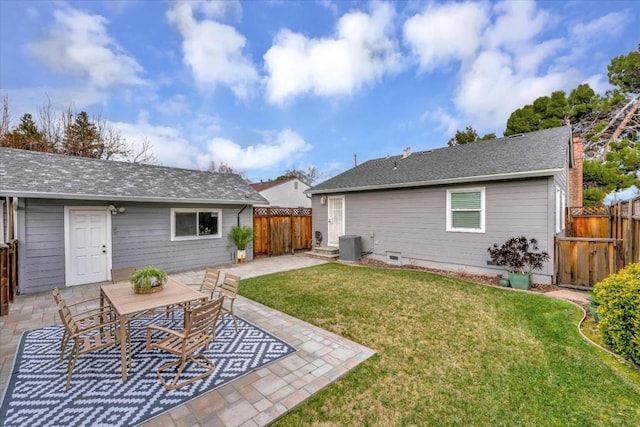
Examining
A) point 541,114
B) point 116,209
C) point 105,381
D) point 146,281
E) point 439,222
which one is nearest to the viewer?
point 105,381

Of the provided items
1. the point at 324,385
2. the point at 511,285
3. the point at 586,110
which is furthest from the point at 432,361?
the point at 586,110

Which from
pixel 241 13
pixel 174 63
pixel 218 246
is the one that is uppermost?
pixel 241 13

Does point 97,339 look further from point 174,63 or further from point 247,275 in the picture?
point 174,63

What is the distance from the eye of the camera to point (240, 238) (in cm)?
1044

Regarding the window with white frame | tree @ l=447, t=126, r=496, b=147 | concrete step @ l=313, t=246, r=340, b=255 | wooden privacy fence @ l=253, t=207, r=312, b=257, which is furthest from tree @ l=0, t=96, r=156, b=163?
tree @ l=447, t=126, r=496, b=147

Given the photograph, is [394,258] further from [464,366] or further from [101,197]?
[101,197]

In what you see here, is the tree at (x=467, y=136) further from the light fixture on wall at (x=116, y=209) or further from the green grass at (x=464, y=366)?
the light fixture on wall at (x=116, y=209)

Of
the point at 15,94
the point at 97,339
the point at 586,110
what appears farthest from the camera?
the point at 586,110

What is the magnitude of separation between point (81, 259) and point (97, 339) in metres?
5.42

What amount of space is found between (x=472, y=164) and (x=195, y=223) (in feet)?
31.6

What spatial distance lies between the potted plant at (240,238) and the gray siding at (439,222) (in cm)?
365

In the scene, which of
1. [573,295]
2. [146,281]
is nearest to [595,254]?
[573,295]

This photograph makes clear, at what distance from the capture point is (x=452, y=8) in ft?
27.8

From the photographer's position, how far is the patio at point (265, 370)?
2539 millimetres
